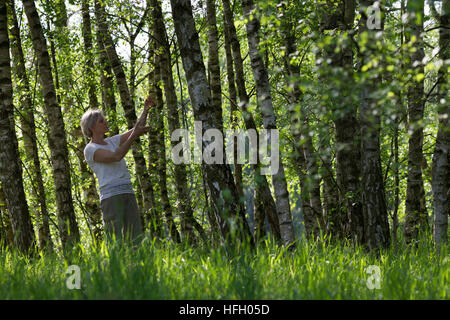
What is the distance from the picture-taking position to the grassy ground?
378 cm

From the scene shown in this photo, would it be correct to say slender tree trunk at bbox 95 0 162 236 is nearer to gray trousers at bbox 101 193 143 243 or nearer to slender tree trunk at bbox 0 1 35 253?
slender tree trunk at bbox 0 1 35 253

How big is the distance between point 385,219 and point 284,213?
4.86 feet

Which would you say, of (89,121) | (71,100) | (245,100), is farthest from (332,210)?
(71,100)

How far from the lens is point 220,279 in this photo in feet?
13.7

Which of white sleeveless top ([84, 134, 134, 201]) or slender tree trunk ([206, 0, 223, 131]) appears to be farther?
slender tree trunk ([206, 0, 223, 131])

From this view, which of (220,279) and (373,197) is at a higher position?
(373,197)

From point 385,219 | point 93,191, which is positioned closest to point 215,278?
point 385,219

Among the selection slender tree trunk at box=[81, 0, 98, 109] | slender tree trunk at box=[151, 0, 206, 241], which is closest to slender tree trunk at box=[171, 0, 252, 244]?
slender tree trunk at box=[151, 0, 206, 241]

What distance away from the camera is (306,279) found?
420 centimetres

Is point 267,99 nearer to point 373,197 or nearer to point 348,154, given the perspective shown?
point 348,154

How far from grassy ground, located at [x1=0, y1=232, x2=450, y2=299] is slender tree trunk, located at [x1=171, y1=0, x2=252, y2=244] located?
36.4 inches

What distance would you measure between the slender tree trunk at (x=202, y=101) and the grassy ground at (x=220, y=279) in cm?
93

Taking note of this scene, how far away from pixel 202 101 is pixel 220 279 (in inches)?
99.1
